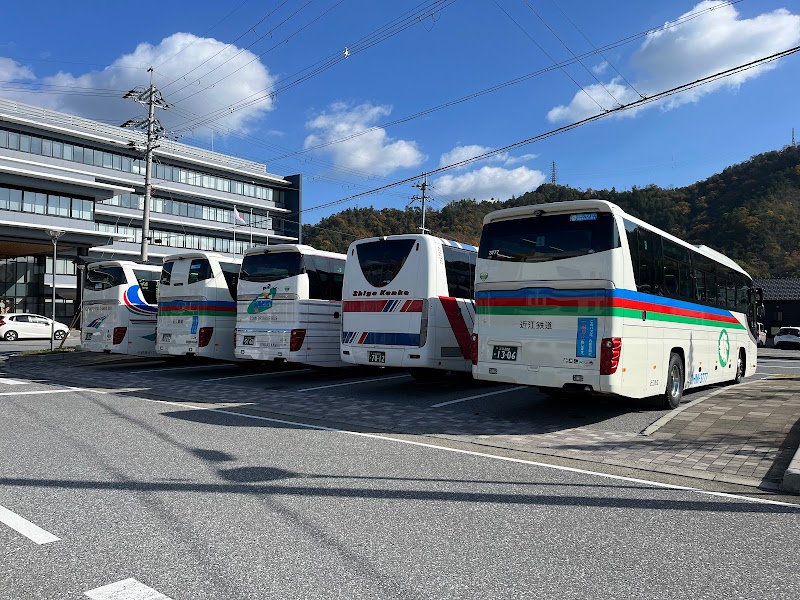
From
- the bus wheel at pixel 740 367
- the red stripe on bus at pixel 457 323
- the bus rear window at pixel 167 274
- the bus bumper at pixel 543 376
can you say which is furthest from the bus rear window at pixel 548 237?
the bus rear window at pixel 167 274

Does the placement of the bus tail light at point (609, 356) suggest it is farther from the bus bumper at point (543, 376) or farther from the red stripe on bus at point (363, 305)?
the red stripe on bus at point (363, 305)

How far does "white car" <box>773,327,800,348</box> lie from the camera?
4356 cm

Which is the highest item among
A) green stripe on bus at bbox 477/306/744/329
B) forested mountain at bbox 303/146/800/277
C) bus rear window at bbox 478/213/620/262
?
forested mountain at bbox 303/146/800/277

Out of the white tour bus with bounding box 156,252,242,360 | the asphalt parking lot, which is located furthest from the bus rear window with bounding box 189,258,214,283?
the asphalt parking lot

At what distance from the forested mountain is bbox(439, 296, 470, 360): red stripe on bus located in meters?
43.9

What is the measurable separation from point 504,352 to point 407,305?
10.8ft

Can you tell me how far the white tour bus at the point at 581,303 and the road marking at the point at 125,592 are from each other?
21.6 ft

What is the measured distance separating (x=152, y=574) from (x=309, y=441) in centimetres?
414

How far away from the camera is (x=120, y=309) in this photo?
18188 millimetres

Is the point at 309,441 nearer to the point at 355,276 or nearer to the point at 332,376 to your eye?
the point at 355,276

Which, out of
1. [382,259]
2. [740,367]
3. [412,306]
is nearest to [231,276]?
[382,259]

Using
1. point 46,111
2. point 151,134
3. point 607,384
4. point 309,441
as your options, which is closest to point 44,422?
point 309,441

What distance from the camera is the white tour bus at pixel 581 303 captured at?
28.3 ft

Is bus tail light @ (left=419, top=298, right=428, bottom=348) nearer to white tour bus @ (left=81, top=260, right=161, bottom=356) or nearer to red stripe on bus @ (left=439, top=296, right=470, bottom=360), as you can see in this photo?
red stripe on bus @ (left=439, top=296, right=470, bottom=360)
